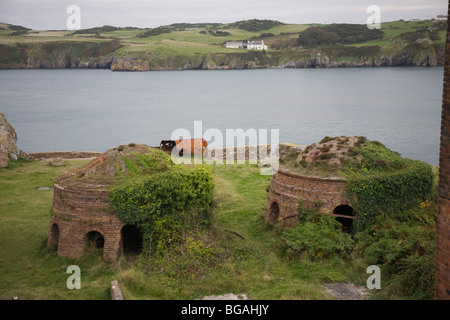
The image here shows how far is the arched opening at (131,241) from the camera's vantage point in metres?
18.6

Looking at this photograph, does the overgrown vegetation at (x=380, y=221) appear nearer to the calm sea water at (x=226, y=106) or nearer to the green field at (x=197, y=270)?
the green field at (x=197, y=270)

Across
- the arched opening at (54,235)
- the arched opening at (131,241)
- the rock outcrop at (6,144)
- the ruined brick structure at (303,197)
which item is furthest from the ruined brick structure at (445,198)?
the rock outcrop at (6,144)

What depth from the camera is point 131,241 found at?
19766 millimetres

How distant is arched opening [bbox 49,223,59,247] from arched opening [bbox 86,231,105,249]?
184cm

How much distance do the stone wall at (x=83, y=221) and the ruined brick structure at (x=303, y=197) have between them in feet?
24.1

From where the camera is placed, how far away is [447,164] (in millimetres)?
11328

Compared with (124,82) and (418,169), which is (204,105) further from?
(418,169)

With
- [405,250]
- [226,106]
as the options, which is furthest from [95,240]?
[226,106]

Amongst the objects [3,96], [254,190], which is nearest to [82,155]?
[254,190]

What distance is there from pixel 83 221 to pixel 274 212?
8946 mm

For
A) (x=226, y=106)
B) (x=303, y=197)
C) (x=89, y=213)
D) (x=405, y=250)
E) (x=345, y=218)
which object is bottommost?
(x=345, y=218)

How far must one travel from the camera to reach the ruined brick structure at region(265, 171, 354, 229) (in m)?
19.5

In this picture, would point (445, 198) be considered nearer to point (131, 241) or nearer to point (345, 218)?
point (345, 218)

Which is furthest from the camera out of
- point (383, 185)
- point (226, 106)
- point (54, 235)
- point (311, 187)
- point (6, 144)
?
point (226, 106)
